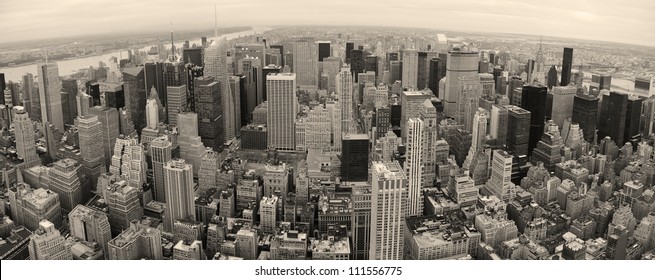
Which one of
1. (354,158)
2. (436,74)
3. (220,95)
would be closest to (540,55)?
(354,158)

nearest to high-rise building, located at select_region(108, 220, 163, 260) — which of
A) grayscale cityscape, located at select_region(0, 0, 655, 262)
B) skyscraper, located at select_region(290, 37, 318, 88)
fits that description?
grayscale cityscape, located at select_region(0, 0, 655, 262)

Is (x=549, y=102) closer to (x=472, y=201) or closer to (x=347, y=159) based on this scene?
(x=472, y=201)

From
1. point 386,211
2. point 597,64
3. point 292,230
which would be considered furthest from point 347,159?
point 597,64

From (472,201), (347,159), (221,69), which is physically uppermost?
(221,69)

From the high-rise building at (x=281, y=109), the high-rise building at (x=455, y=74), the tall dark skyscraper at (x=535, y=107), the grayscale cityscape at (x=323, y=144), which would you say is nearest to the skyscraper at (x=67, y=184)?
the grayscale cityscape at (x=323, y=144)

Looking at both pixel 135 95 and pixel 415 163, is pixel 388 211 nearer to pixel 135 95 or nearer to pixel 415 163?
pixel 415 163

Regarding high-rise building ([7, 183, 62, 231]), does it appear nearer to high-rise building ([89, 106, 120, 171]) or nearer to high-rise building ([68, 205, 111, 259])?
high-rise building ([68, 205, 111, 259])
